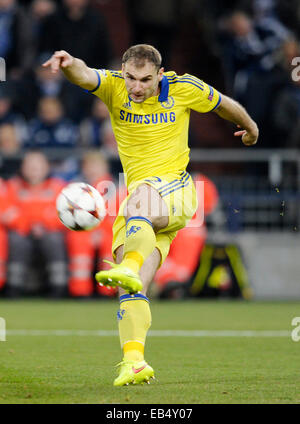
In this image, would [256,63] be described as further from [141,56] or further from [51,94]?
[141,56]

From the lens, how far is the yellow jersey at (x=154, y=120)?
6.32 metres

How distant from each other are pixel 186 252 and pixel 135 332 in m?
6.93

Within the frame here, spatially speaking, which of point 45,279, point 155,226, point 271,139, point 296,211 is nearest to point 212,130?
point 271,139

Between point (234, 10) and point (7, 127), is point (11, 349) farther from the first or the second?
point (234, 10)

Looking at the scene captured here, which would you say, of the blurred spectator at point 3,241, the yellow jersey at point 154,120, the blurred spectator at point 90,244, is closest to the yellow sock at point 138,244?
the yellow jersey at point 154,120

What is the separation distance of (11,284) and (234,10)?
656 centimetres

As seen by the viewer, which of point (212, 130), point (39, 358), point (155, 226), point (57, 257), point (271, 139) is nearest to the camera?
point (155, 226)

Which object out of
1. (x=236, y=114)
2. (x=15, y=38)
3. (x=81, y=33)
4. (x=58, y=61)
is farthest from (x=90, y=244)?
(x=58, y=61)

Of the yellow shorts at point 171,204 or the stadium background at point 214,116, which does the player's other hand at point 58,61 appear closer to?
the yellow shorts at point 171,204

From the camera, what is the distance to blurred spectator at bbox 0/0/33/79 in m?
15.0

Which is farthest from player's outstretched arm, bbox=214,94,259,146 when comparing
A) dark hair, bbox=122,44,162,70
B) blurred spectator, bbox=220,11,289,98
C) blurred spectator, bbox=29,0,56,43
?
blurred spectator, bbox=29,0,56,43

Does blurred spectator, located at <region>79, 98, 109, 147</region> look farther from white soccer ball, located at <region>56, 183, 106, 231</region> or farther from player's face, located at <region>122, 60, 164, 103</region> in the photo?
player's face, located at <region>122, 60, 164, 103</region>

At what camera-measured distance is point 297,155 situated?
13578 millimetres

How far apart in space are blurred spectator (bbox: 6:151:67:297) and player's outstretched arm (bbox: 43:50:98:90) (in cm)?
A: 691
